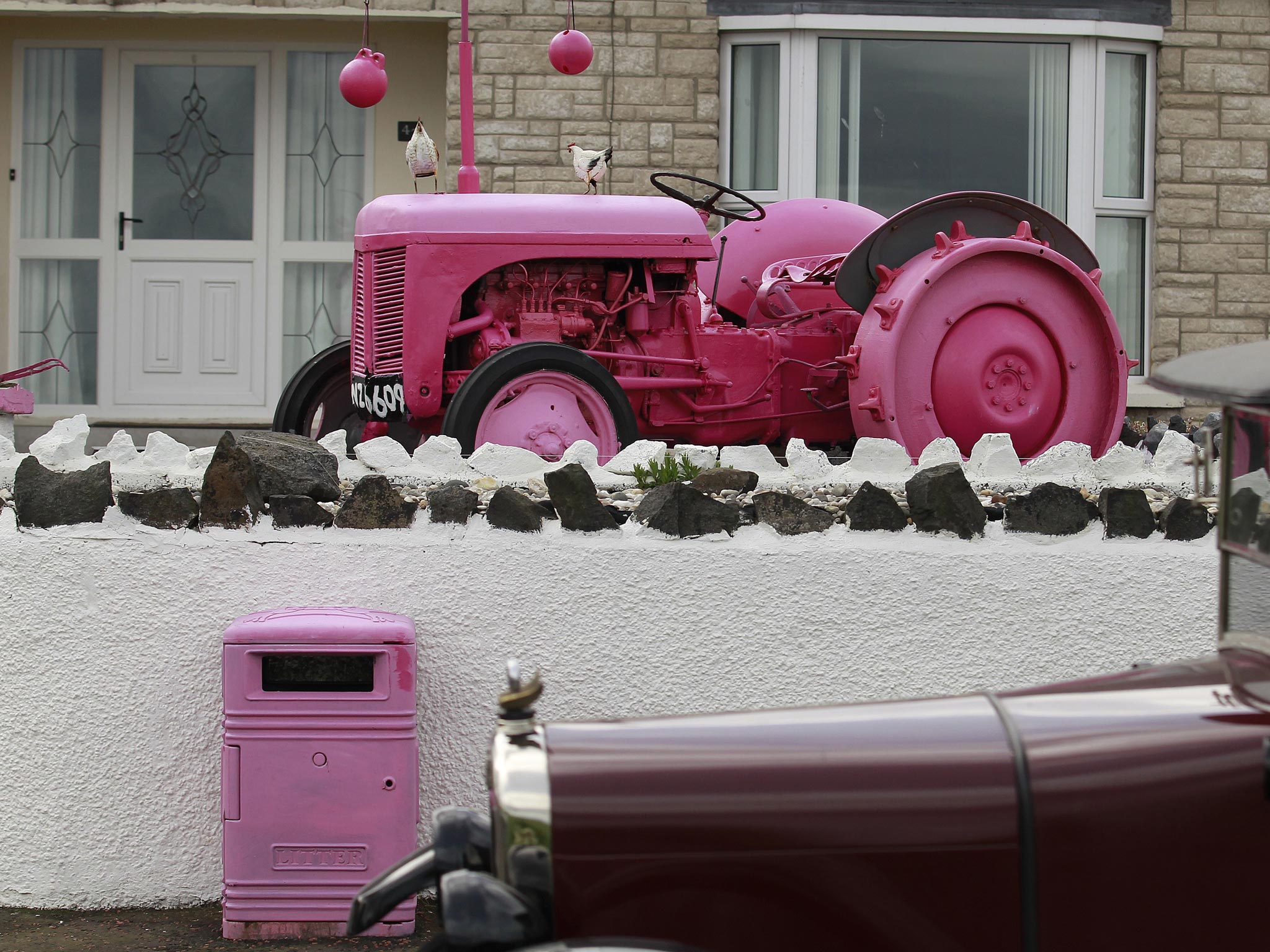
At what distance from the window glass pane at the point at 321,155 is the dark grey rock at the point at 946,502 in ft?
19.1

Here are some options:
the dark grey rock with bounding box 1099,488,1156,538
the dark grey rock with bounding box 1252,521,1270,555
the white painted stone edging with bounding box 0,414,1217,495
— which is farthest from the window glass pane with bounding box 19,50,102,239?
the dark grey rock with bounding box 1252,521,1270,555

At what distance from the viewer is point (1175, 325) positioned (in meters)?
8.19

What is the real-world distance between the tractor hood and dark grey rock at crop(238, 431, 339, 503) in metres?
1.16

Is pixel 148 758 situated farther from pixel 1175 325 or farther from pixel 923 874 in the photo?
pixel 1175 325

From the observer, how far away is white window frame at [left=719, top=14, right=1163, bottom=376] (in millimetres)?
8070

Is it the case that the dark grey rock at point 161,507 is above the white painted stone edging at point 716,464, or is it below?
below

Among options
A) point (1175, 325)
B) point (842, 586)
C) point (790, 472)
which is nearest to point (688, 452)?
point (790, 472)

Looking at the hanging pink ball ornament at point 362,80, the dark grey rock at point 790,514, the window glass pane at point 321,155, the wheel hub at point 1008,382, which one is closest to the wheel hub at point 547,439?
the dark grey rock at point 790,514

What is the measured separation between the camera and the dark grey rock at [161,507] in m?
3.55

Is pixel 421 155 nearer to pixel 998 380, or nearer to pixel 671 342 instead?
pixel 671 342

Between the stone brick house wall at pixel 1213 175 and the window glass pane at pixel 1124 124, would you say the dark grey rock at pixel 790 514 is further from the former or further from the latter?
the window glass pane at pixel 1124 124

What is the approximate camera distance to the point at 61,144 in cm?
862

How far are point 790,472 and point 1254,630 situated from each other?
191cm

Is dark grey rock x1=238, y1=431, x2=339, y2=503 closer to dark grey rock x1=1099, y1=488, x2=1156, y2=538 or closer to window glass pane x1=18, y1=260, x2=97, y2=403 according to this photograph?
dark grey rock x1=1099, y1=488, x2=1156, y2=538
